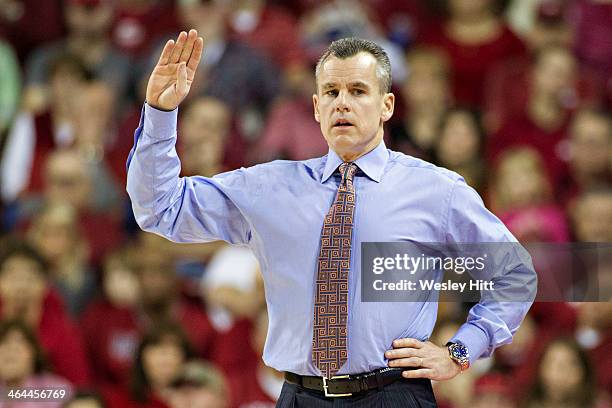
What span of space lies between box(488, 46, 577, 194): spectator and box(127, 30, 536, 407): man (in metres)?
2.37

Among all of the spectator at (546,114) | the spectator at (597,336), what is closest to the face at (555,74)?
the spectator at (546,114)

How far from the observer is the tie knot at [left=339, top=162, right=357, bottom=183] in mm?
2809

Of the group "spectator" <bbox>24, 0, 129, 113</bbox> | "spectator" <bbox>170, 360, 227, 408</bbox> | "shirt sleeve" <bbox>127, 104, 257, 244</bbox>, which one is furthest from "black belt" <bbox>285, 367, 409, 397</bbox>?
"spectator" <bbox>24, 0, 129, 113</bbox>

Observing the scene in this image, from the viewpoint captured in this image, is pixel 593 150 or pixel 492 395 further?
pixel 593 150

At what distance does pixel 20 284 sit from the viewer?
4805 mm

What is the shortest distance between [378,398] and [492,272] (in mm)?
429

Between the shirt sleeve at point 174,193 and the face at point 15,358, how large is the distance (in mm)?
1660

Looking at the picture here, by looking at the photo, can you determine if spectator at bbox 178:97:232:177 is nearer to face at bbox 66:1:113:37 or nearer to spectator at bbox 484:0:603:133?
face at bbox 66:1:113:37

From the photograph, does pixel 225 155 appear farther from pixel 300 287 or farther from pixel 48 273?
pixel 300 287

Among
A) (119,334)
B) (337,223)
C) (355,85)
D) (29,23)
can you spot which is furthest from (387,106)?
(29,23)

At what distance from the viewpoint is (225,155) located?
17.8 ft

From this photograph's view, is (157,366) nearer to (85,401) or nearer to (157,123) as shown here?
(85,401)

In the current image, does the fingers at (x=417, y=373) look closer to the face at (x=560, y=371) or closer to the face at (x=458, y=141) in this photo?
the face at (x=560, y=371)

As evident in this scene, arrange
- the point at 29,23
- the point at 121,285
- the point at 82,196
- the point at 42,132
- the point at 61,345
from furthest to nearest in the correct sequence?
1. the point at 29,23
2. the point at 42,132
3. the point at 82,196
4. the point at 121,285
5. the point at 61,345
